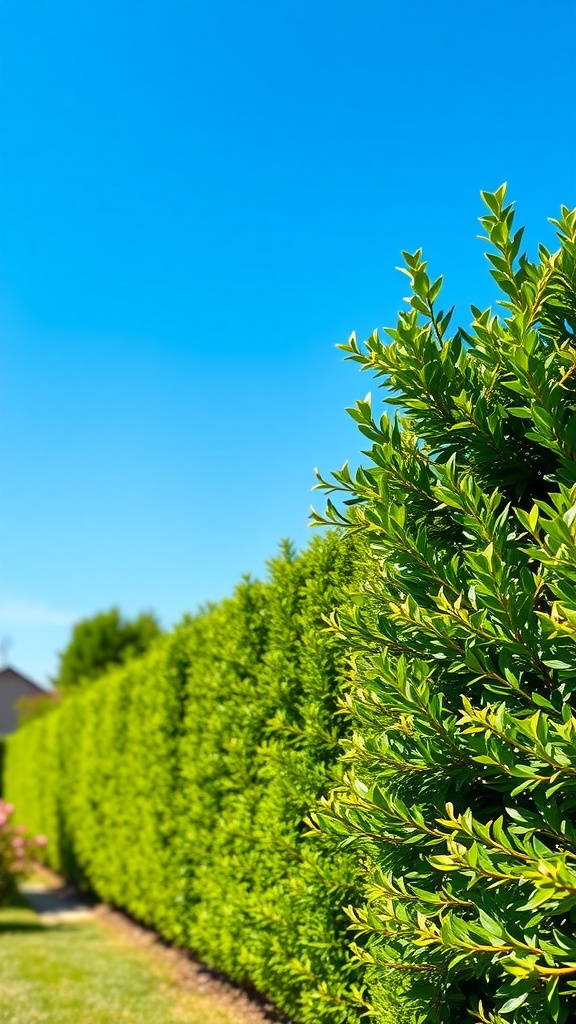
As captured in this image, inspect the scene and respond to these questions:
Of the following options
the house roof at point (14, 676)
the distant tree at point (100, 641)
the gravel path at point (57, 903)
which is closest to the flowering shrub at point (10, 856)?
the gravel path at point (57, 903)

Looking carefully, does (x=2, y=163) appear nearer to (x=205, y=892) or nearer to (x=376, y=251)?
(x=376, y=251)

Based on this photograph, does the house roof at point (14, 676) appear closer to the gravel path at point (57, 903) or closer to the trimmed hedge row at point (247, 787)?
the gravel path at point (57, 903)

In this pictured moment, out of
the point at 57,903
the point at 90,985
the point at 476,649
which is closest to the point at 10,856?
the point at 57,903

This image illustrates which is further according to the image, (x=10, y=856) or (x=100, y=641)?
(x=100, y=641)

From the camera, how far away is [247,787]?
734 centimetres

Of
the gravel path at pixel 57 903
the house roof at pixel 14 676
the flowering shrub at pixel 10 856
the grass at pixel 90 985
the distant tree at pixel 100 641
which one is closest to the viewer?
the grass at pixel 90 985

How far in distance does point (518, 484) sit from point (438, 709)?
103 centimetres

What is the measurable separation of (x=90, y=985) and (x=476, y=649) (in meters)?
7.75

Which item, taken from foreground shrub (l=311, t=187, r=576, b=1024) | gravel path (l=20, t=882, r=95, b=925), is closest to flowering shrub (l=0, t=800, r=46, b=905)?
gravel path (l=20, t=882, r=95, b=925)

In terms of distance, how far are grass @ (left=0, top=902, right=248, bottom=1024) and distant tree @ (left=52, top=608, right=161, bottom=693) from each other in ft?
55.0

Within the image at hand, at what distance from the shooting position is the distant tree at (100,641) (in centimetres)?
2894

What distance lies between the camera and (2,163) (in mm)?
10492

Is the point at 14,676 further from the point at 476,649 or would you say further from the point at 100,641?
the point at 476,649

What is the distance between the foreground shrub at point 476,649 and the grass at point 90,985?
193 inches
